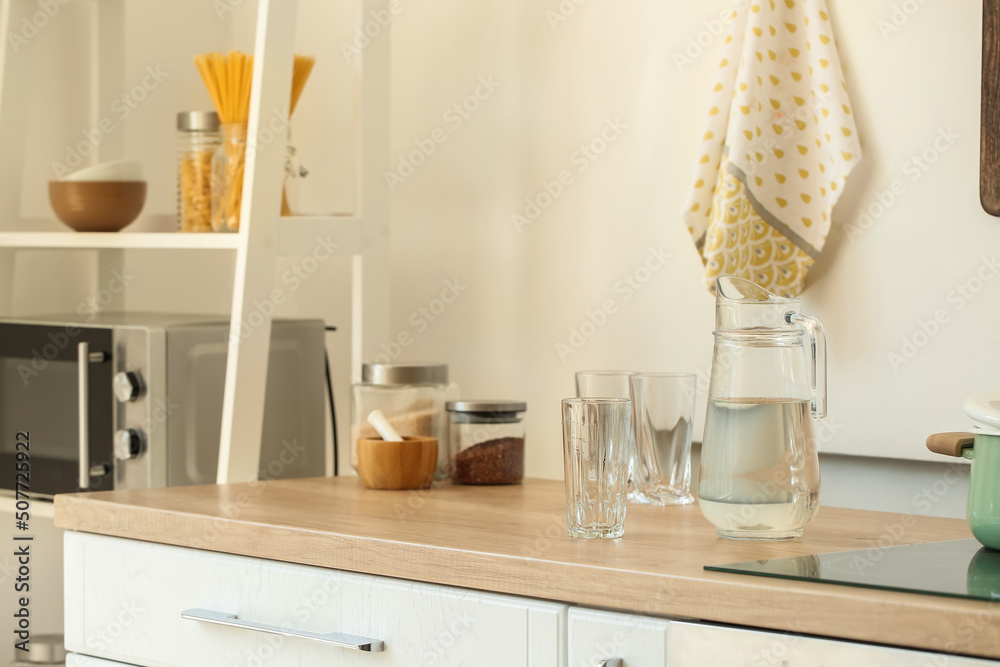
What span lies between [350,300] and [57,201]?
50 cm

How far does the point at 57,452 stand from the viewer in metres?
1.66

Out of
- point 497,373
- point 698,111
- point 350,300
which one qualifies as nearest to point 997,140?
point 698,111

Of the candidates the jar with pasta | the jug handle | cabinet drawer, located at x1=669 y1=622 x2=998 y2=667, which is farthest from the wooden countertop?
the jar with pasta

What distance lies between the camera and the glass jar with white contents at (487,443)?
1450mm

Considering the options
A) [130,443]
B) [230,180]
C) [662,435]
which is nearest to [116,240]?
[230,180]

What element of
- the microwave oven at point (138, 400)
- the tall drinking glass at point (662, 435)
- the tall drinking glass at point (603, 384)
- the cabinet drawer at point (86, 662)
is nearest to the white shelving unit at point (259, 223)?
the microwave oven at point (138, 400)

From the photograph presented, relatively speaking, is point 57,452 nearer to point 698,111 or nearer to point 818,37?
point 698,111

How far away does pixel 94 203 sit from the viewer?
173 cm

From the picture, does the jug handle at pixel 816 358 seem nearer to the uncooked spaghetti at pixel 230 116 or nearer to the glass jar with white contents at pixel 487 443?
the glass jar with white contents at pixel 487 443

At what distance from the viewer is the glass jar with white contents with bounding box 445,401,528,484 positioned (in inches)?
57.1

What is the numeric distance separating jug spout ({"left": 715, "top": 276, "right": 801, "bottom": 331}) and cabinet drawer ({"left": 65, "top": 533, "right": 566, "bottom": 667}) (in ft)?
1.07

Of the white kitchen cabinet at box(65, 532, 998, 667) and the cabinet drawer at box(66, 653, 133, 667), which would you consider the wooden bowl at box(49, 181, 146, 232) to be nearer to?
the white kitchen cabinet at box(65, 532, 998, 667)

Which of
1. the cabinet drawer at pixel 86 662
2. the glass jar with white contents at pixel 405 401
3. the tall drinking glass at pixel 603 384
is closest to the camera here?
the cabinet drawer at pixel 86 662

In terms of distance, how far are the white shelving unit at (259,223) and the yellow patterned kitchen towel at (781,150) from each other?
55 cm
